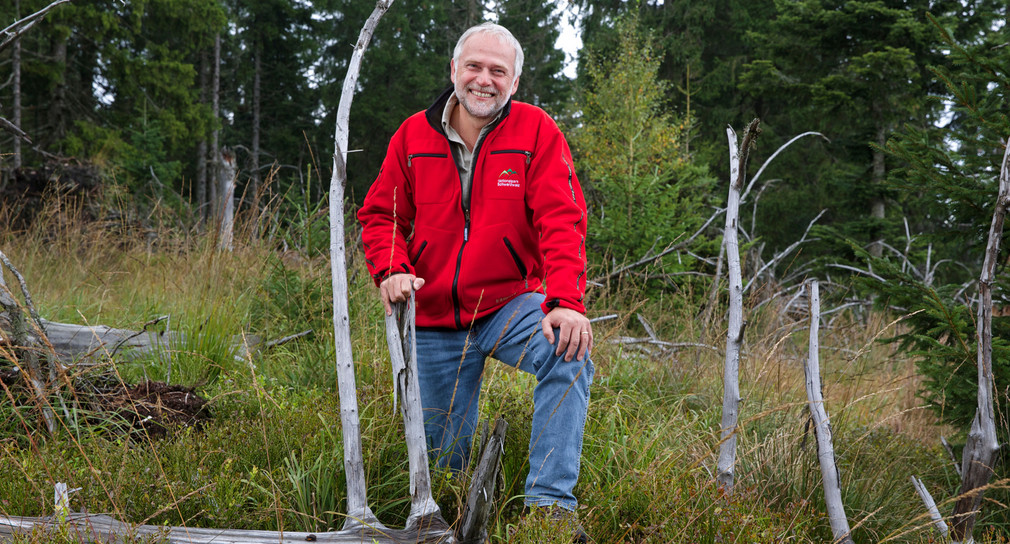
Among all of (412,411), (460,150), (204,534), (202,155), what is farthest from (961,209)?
(202,155)

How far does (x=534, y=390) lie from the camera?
238 cm

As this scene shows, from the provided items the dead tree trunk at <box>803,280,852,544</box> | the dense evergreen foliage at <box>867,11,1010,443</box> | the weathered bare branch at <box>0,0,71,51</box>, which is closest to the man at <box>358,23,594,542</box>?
the dead tree trunk at <box>803,280,852,544</box>

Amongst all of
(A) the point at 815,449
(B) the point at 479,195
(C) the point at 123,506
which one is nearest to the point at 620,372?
(A) the point at 815,449

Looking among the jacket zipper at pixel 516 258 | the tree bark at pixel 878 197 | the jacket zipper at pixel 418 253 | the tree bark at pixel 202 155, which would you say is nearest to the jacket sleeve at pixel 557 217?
the jacket zipper at pixel 516 258

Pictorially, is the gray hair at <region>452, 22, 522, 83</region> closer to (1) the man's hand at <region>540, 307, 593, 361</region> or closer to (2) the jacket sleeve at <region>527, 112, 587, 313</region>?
(2) the jacket sleeve at <region>527, 112, 587, 313</region>

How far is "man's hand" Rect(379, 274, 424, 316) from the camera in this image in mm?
2340

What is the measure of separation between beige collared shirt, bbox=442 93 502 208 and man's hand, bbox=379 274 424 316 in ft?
1.48

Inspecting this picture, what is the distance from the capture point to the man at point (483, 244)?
7.77 ft

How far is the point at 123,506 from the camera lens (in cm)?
236

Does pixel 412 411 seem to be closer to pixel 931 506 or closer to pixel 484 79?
pixel 484 79

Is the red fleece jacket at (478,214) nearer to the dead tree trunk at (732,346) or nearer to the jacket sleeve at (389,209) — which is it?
the jacket sleeve at (389,209)

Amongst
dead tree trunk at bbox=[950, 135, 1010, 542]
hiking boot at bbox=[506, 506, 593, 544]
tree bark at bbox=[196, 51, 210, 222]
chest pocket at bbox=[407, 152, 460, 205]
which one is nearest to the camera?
hiking boot at bbox=[506, 506, 593, 544]

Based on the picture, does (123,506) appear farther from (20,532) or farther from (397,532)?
(397,532)

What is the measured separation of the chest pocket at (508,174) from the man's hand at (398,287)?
0.48 m
